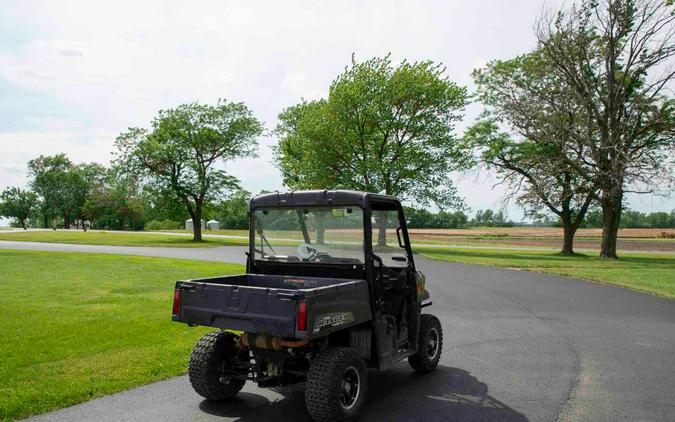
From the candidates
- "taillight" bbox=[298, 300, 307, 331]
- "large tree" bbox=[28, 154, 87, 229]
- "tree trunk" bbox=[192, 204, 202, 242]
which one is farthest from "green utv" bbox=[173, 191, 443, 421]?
"large tree" bbox=[28, 154, 87, 229]

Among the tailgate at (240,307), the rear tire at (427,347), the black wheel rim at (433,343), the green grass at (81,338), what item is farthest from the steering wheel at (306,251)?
the green grass at (81,338)

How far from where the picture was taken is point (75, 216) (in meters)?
85.8

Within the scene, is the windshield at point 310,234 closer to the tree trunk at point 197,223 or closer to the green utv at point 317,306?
the green utv at point 317,306

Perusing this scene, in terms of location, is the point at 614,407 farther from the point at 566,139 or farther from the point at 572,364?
the point at 566,139

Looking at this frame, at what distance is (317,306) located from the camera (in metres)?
4.30

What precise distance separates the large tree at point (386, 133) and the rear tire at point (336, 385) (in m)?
28.6

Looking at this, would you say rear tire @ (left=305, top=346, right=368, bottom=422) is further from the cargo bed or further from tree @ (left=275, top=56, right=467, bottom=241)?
tree @ (left=275, top=56, right=467, bottom=241)

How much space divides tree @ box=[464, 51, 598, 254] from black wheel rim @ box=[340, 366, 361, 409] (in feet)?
85.8

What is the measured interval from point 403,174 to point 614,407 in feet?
94.9

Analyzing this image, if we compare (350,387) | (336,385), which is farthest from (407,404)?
(336,385)

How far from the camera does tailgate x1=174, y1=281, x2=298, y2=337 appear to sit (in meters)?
4.28

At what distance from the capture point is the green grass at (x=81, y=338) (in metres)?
5.44

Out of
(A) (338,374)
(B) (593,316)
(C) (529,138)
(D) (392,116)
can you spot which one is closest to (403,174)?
(D) (392,116)

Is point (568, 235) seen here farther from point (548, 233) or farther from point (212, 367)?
point (212, 367)
